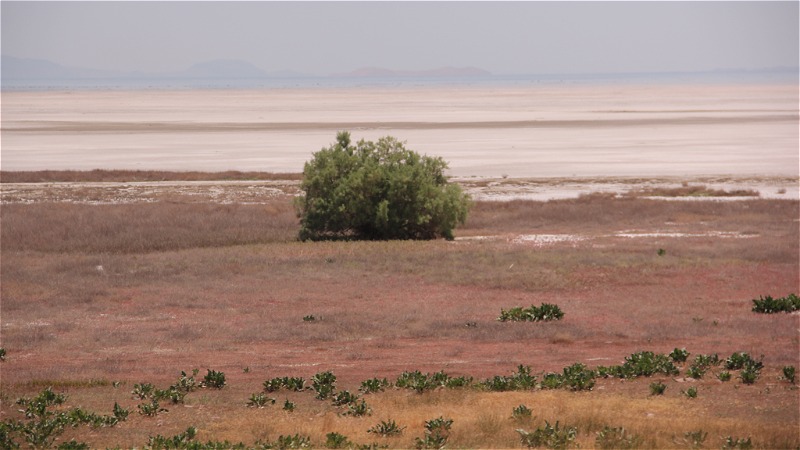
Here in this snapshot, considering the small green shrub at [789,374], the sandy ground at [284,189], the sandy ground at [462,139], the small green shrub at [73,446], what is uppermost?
the sandy ground at [462,139]

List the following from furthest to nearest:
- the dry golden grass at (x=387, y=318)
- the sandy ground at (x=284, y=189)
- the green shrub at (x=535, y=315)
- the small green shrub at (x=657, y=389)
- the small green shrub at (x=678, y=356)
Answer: the sandy ground at (x=284, y=189) < the green shrub at (x=535, y=315) < the small green shrub at (x=678, y=356) < the small green shrub at (x=657, y=389) < the dry golden grass at (x=387, y=318)

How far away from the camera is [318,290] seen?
21938mm

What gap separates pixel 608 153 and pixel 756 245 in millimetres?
40288

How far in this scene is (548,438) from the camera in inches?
385

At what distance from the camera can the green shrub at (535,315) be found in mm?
18062

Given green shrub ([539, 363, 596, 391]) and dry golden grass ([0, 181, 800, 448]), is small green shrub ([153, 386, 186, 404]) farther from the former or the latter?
green shrub ([539, 363, 596, 391])

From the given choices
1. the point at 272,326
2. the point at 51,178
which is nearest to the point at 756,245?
the point at 272,326

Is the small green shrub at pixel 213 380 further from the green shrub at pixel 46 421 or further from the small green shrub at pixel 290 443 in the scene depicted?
the small green shrub at pixel 290 443

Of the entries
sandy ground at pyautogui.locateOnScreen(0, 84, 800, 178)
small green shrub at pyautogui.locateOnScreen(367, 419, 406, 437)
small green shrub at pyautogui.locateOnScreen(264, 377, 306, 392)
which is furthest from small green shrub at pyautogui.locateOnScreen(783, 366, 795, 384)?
sandy ground at pyautogui.locateOnScreen(0, 84, 800, 178)

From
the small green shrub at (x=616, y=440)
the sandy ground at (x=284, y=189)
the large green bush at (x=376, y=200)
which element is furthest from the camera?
the sandy ground at (x=284, y=189)

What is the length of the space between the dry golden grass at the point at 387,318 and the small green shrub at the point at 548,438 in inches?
5.5

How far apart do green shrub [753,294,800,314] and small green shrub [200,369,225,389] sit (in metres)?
11.1

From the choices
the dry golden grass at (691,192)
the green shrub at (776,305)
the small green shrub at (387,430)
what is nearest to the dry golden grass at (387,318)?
the small green shrub at (387,430)

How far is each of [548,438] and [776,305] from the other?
1055cm
